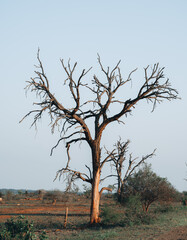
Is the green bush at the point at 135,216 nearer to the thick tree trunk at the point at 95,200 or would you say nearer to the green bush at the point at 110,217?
the green bush at the point at 110,217

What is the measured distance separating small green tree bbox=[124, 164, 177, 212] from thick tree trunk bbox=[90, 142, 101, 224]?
927cm

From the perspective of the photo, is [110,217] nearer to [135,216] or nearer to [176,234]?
[135,216]

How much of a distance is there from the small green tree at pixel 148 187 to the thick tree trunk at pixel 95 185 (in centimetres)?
927

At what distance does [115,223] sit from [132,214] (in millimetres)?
1151

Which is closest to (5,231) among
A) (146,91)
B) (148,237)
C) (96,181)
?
(148,237)

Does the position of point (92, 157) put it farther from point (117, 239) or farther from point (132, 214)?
point (117, 239)

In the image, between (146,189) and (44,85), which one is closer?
(44,85)

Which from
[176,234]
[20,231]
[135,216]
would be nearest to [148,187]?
[135,216]

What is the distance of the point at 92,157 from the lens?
19.6m

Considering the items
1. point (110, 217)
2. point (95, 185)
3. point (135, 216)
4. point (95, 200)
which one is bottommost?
point (110, 217)

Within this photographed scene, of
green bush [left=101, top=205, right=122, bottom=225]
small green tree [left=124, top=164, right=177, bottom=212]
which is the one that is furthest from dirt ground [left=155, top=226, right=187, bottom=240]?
small green tree [left=124, top=164, right=177, bottom=212]

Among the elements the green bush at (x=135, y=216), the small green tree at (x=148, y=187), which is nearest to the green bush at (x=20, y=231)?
the green bush at (x=135, y=216)

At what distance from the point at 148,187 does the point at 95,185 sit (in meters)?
10.3

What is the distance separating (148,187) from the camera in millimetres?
28234
